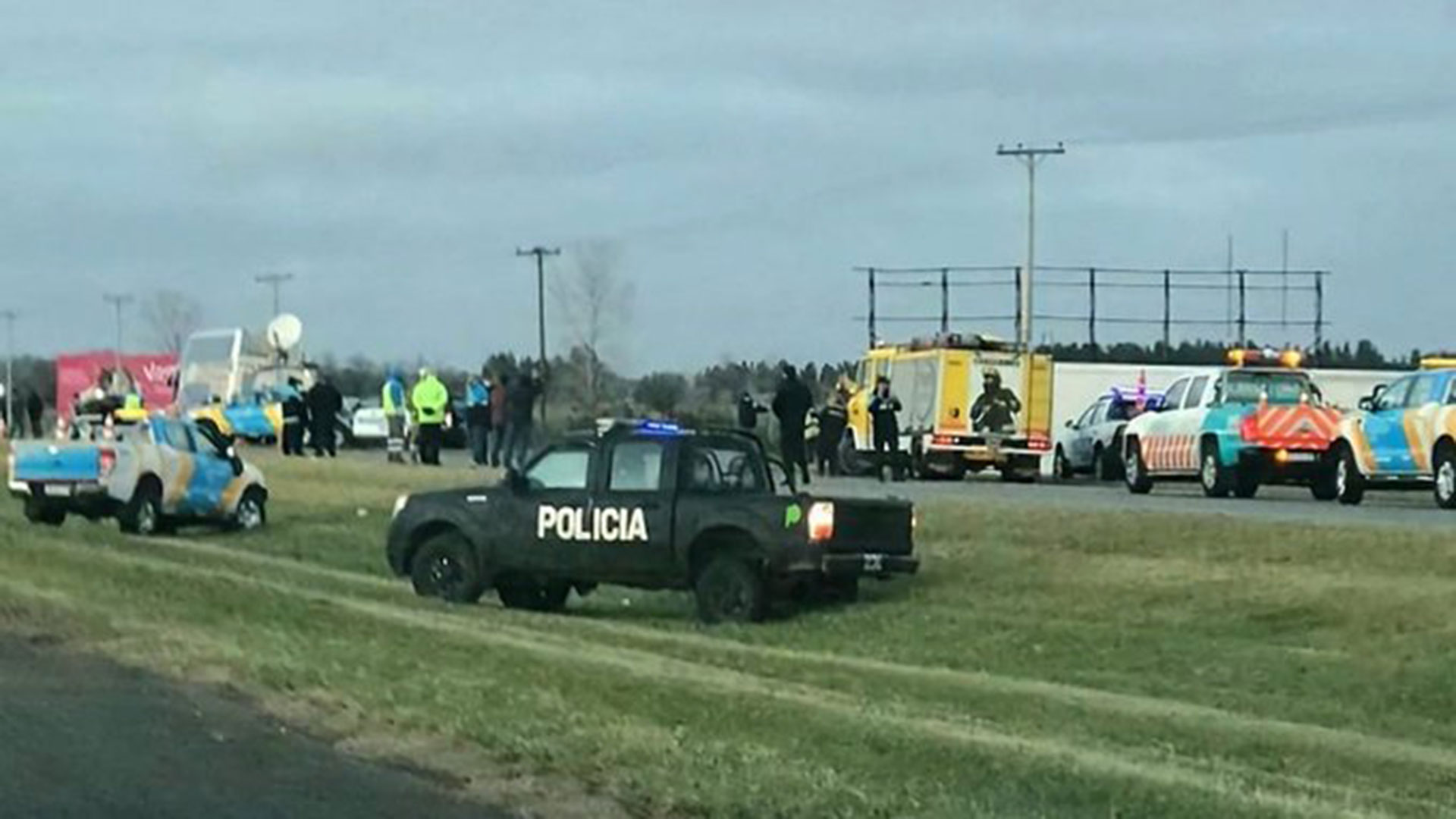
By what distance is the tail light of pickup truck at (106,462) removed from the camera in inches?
1367

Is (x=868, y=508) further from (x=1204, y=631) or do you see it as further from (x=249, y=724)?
(x=249, y=724)

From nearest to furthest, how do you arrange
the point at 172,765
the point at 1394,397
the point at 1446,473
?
the point at 172,765 → the point at 1446,473 → the point at 1394,397

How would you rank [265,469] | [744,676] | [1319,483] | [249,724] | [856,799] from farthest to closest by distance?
[265,469]
[1319,483]
[744,676]
[249,724]
[856,799]

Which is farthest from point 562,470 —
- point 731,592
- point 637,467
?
point 731,592

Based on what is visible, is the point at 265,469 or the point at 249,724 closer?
the point at 249,724

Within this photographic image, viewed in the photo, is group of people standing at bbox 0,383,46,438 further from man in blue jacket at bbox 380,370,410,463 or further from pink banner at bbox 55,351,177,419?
man in blue jacket at bbox 380,370,410,463

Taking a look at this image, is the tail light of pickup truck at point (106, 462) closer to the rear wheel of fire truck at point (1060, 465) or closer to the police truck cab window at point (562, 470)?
the police truck cab window at point (562, 470)

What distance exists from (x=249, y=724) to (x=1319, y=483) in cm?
2239

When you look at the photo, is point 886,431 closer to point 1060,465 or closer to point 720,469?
point 1060,465

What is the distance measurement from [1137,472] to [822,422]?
898cm

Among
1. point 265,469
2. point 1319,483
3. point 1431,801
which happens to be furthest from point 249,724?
point 265,469

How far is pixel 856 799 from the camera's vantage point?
451 inches

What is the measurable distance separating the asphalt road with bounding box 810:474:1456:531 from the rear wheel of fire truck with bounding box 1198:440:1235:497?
284 mm

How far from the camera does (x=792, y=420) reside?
35.5 metres
